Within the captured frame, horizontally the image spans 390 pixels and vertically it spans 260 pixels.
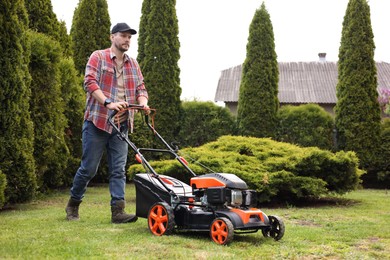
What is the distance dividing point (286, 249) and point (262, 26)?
33.8 ft

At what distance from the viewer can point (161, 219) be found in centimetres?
435

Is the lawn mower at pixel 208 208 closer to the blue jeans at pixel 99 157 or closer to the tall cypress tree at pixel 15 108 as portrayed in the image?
the blue jeans at pixel 99 157

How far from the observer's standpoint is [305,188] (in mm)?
7422

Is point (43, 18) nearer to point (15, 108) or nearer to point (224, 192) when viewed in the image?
point (15, 108)

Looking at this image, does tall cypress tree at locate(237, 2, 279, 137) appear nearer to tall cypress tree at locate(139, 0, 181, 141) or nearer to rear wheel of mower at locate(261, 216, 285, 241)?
tall cypress tree at locate(139, 0, 181, 141)

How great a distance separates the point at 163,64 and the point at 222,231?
32.4ft

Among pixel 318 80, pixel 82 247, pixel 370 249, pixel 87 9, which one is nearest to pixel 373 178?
pixel 87 9

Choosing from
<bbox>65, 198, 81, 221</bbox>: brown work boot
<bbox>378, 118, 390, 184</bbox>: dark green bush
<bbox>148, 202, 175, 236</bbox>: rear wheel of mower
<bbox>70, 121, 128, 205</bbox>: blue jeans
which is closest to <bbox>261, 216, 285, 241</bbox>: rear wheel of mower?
<bbox>148, 202, 175, 236</bbox>: rear wheel of mower


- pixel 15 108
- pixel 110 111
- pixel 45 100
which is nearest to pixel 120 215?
pixel 110 111

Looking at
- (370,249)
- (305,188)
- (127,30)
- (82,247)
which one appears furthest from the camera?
(305,188)

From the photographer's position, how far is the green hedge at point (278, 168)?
743cm

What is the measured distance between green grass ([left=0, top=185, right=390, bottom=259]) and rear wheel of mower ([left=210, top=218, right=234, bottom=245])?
6 cm

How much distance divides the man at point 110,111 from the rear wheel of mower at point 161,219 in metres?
0.66

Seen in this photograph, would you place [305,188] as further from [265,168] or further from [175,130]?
[175,130]
